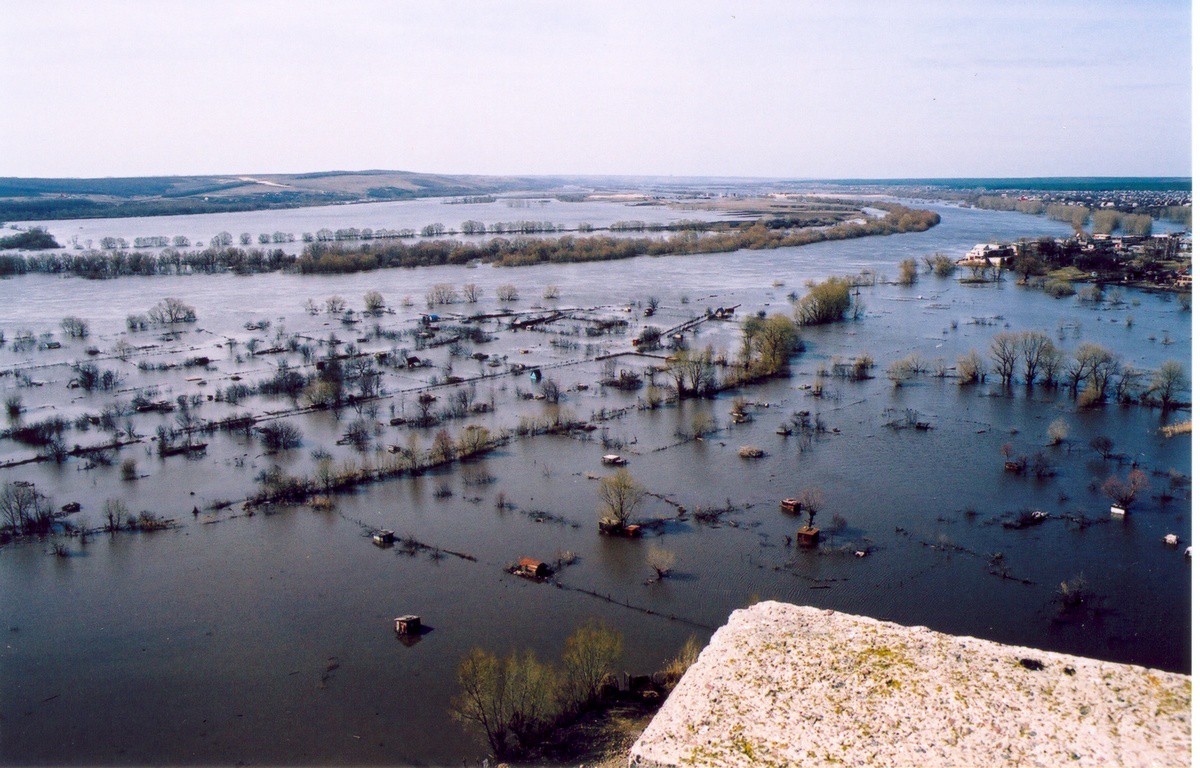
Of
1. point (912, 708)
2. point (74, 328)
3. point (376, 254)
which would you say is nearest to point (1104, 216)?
point (376, 254)

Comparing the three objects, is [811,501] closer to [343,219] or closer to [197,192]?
[343,219]

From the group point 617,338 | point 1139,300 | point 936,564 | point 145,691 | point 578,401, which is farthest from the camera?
point 1139,300

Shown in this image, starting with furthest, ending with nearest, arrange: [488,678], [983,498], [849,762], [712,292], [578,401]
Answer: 1. [712,292]
2. [578,401]
3. [983,498]
4. [488,678]
5. [849,762]

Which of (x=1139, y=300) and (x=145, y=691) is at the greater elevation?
(x=1139, y=300)

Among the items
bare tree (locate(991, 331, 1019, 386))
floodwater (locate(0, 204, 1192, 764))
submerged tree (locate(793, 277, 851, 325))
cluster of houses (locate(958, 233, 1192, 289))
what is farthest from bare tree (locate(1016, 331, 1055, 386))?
cluster of houses (locate(958, 233, 1192, 289))

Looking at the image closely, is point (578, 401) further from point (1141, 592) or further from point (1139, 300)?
point (1139, 300)

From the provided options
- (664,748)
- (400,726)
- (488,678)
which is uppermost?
(664,748)

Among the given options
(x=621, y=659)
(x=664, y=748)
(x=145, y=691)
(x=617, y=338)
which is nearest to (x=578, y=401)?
(x=617, y=338)
